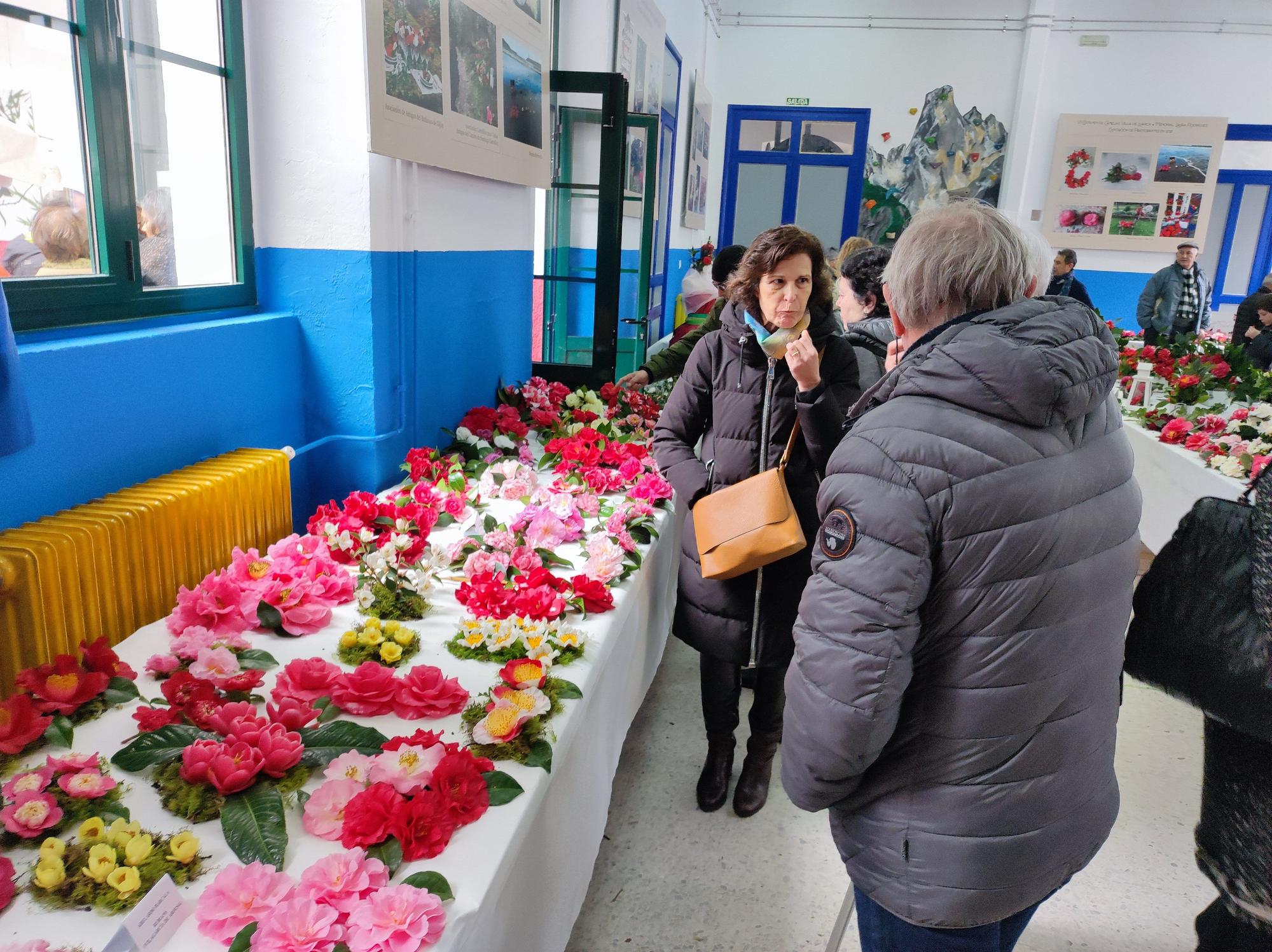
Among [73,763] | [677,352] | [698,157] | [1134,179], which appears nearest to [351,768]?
[73,763]


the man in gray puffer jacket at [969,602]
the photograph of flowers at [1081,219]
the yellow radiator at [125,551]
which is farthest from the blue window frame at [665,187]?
the man in gray puffer jacket at [969,602]

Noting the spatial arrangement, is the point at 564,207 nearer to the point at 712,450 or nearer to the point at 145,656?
the point at 712,450

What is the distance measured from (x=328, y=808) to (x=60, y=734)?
1.61ft

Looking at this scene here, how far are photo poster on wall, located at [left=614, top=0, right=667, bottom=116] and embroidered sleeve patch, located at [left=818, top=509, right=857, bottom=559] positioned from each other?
3846mm

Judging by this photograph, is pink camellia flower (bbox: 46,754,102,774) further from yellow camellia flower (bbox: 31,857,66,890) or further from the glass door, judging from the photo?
the glass door

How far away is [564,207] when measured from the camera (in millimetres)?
4598

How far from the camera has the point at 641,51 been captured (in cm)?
534

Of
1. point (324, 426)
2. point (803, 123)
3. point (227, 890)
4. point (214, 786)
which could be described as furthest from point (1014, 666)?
point (803, 123)

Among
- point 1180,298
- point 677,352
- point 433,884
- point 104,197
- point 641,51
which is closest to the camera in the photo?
point 433,884

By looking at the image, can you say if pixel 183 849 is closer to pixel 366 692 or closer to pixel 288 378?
pixel 366 692

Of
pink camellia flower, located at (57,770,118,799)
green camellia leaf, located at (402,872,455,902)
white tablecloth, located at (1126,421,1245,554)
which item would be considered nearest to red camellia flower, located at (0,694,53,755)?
pink camellia flower, located at (57,770,118,799)

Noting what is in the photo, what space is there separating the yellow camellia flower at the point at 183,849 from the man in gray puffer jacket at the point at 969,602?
825 mm

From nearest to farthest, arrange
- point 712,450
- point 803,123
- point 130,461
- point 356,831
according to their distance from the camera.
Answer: point 356,831 < point 130,461 < point 712,450 < point 803,123

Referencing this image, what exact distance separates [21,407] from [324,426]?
4.27 ft
